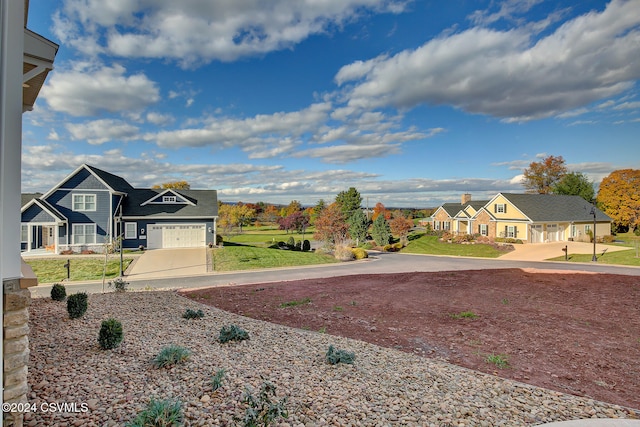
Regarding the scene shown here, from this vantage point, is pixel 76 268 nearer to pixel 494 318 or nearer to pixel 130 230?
pixel 130 230

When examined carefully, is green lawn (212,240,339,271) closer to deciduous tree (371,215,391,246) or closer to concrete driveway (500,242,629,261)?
deciduous tree (371,215,391,246)

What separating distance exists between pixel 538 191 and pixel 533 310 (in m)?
46.2

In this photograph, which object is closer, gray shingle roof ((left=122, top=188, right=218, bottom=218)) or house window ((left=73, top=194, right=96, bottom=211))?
house window ((left=73, top=194, right=96, bottom=211))

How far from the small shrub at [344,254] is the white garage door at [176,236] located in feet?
35.9

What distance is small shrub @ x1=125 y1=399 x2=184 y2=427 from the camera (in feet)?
10.1

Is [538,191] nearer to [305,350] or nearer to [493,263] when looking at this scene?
[493,263]

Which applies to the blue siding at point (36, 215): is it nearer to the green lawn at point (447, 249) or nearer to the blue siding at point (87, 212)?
the blue siding at point (87, 212)

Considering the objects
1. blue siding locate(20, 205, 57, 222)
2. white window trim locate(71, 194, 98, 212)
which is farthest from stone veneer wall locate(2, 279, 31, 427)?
white window trim locate(71, 194, 98, 212)

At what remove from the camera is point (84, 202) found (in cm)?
2230

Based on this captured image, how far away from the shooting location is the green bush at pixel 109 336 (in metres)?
5.07

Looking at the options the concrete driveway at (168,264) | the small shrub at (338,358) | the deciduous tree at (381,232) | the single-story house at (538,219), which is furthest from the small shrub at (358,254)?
the small shrub at (338,358)

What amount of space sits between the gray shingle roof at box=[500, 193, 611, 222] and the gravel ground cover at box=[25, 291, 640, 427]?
30.8 metres

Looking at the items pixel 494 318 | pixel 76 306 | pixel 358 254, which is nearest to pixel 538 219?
pixel 358 254

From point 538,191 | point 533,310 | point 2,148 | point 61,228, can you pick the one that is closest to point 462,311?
point 533,310
